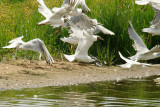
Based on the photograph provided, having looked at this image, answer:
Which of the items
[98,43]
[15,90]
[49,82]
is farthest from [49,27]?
[15,90]

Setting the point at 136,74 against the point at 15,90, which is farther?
the point at 136,74

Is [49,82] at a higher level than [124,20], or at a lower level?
lower

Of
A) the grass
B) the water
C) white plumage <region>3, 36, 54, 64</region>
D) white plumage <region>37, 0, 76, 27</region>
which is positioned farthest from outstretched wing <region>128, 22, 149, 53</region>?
white plumage <region>3, 36, 54, 64</region>

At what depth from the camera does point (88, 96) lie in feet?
20.8

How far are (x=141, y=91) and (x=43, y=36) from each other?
4.18 meters

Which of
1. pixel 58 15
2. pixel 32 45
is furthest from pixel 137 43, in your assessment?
pixel 32 45

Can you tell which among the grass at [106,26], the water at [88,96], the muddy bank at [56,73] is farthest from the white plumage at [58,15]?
the water at [88,96]

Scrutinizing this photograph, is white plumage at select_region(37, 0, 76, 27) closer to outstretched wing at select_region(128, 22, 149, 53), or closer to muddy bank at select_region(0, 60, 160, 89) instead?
muddy bank at select_region(0, 60, 160, 89)

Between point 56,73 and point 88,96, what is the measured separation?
2429mm

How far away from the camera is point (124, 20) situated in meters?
10.7

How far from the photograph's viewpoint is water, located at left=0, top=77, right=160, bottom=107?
18.6 feet

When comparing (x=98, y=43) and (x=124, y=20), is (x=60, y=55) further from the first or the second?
(x=124, y=20)


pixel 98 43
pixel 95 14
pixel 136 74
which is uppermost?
pixel 95 14

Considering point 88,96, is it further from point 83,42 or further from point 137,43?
point 137,43
